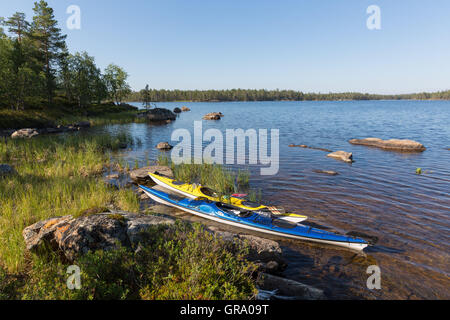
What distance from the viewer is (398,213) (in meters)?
10.3

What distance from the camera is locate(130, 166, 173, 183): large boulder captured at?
14180 millimetres

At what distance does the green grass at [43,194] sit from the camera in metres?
6.20

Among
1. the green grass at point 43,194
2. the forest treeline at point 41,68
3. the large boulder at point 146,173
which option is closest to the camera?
the green grass at point 43,194

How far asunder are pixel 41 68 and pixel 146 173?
182 ft

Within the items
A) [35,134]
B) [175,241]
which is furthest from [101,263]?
[35,134]

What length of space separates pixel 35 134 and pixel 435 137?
165 ft

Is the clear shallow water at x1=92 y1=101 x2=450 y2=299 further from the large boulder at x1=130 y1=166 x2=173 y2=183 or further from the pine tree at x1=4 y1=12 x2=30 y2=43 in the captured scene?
the pine tree at x1=4 y1=12 x2=30 y2=43

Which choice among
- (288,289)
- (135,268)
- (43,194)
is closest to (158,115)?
(43,194)

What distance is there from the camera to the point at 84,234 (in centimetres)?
575

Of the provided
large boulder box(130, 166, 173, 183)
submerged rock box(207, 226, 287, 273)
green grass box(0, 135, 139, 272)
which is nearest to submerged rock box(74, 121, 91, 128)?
green grass box(0, 135, 139, 272)

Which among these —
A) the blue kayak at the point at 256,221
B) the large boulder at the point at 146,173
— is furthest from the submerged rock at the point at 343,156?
the large boulder at the point at 146,173

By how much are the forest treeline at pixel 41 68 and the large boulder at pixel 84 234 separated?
41.2m

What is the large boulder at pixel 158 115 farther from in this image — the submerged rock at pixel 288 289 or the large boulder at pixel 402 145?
the submerged rock at pixel 288 289

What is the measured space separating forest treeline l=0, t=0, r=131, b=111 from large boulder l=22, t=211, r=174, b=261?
41184mm
